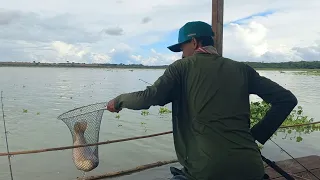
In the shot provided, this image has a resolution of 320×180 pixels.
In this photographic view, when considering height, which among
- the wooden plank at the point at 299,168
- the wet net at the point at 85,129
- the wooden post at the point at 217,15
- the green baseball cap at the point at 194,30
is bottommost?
the wooden plank at the point at 299,168

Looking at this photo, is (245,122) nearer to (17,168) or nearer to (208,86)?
(208,86)

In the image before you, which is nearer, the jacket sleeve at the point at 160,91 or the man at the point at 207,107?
the man at the point at 207,107

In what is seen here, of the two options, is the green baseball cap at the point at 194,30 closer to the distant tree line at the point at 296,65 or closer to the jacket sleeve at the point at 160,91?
the jacket sleeve at the point at 160,91

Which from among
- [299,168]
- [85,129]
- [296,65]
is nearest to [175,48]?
[85,129]

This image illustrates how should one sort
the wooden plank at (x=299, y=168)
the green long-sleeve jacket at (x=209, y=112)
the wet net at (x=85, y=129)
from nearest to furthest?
the green long-sleeve jacket at (x=209, y=112) < the wet net at (x=85, y=129) < the wooden plank at (x=299, y=168)

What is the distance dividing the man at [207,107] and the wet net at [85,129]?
3.44 ft

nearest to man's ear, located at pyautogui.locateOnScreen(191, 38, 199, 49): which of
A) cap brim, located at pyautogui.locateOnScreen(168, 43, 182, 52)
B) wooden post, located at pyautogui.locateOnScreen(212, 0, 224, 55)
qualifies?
cap brim, located at pyautogui.locateOnScreen(168, 43, 182, 52)

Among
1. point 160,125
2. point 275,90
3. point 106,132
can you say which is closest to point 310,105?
point 160,125

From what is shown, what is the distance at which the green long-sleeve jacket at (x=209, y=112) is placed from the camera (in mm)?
2354

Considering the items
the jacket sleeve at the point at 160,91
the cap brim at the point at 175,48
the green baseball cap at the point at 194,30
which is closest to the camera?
the jacket sleeve at the point at 160,91

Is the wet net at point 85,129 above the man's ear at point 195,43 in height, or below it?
below

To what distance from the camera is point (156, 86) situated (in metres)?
2.46

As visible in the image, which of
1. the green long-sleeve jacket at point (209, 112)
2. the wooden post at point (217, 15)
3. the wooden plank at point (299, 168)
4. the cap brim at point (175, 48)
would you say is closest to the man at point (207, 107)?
the green long-sleeve jacket at point (209, 112)

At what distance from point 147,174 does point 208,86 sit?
6.95 metres
